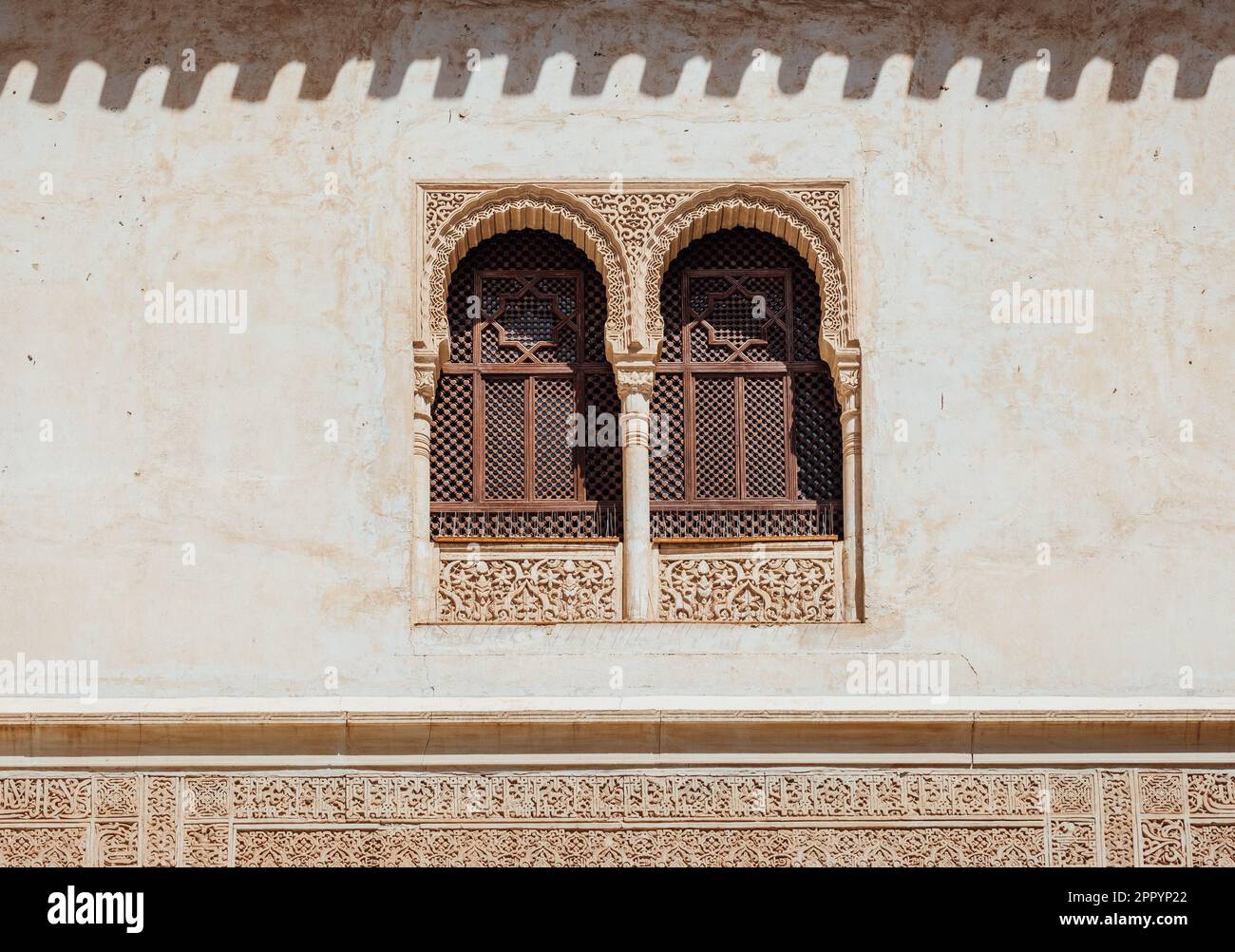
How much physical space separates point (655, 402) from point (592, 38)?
1485 millimetres

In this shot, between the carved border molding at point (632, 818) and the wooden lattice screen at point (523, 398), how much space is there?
1051 mm

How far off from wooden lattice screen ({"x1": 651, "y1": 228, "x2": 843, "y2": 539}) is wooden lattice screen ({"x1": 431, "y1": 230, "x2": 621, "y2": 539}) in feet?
0.84

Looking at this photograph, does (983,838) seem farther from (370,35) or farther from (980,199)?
(370,35)

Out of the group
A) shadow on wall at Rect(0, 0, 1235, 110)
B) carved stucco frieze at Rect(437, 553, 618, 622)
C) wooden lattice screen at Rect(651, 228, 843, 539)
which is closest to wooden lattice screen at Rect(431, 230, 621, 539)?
carved stucco frieze at Rect(437, 553, 618, 622)

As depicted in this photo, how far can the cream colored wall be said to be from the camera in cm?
718

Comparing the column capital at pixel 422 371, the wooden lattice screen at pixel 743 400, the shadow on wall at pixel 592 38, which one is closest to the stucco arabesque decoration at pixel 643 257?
the column capital at pixel 422 371

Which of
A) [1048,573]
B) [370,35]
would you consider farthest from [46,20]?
[1048,573]

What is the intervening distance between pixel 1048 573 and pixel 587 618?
5.72 feet

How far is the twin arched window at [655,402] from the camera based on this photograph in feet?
24.7

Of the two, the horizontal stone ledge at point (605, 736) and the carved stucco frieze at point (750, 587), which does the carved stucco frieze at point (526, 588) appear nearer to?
the carved stucco frieze at point (750, 587)

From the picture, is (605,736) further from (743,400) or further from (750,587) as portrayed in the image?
(743,400)

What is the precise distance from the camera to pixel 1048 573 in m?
7.22

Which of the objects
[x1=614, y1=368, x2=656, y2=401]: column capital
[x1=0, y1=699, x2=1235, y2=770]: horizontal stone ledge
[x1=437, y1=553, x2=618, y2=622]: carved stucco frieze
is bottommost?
[x1=0, y1=699, x2=1235, y2=770]: horizontal stone ledge

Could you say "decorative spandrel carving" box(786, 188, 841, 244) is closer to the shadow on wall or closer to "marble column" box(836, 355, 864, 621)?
the shadow on wall
